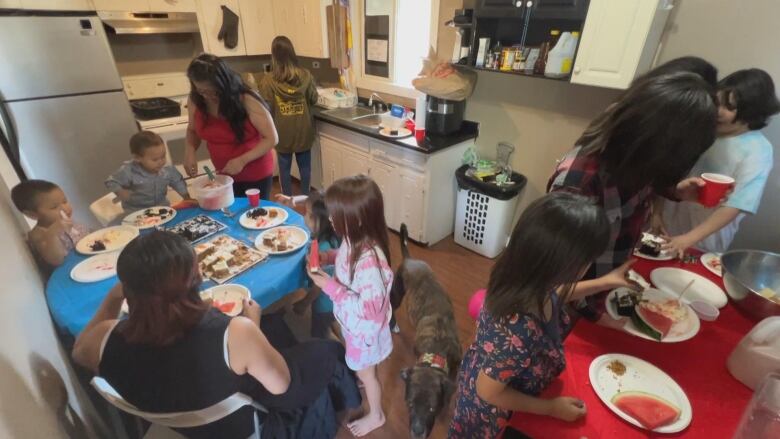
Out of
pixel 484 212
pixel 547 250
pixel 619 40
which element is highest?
pixel 619 40

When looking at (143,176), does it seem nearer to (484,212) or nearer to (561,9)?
(484,212)

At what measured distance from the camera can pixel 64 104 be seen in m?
2.41

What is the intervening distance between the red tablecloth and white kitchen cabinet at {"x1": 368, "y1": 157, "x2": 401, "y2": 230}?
6.52 feet

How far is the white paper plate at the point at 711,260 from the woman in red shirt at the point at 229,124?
2.11 meters

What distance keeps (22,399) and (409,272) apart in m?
1.55

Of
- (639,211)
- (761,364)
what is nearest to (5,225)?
(639,211)

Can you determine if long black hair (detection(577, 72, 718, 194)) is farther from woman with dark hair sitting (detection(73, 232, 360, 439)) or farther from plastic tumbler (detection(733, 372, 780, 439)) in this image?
woman with dark hair sitting (detection(73, 232, 360, 439))

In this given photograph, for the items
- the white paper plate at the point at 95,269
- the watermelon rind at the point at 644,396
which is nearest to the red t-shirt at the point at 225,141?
the white paper plate at the point at 95,269

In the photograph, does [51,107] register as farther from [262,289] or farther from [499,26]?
[499,26]

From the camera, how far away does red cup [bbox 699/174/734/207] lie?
1168 millimetres

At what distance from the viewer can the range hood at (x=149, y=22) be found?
2717 millimetres

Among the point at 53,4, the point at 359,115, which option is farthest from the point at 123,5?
the point at 359,115

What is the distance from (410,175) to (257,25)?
7.90ft

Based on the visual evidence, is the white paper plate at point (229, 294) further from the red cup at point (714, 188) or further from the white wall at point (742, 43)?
the white wall at point (742, 43)
